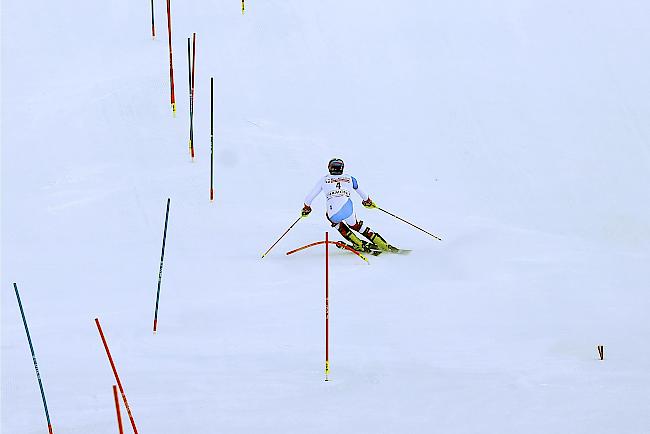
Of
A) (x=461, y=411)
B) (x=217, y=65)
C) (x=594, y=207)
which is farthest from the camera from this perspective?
(x=217, y=65)

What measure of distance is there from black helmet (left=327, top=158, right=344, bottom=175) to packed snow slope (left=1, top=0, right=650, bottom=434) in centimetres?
74

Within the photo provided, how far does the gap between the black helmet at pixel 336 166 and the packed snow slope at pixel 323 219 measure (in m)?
0.74

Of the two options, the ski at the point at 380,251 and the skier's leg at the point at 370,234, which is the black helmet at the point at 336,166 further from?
the ski at the point at 380,251

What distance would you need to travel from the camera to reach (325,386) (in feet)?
20.2

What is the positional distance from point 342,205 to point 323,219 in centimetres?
122

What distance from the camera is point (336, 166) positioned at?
28.2ft

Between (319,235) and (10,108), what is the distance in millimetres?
4547

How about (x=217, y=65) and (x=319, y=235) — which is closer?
(x=319, y=235)

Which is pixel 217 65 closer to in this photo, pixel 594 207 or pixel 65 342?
pixel 594 207

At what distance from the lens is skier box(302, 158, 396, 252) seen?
8656 millimetres

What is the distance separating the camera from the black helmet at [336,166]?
8.57 metres

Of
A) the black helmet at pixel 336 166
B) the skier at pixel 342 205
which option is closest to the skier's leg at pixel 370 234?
the skier at pixel 342 205

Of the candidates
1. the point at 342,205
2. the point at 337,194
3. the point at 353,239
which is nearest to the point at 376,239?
the point at 353,239

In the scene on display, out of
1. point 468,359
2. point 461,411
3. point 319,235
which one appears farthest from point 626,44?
point 461,411
